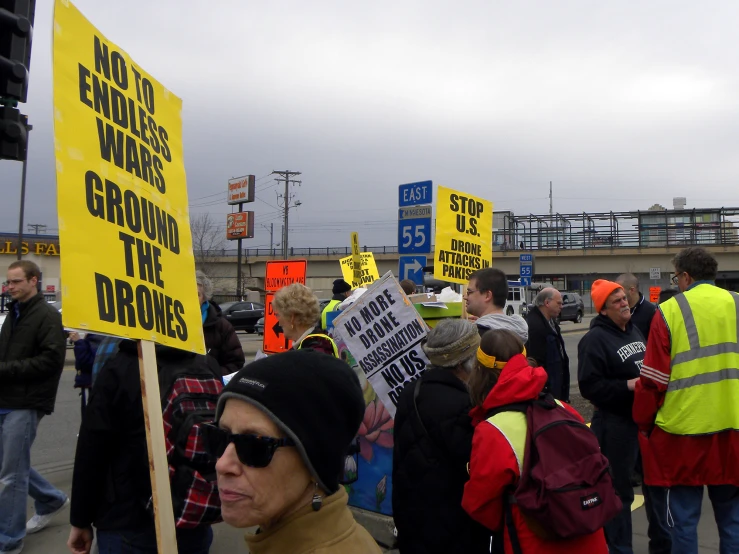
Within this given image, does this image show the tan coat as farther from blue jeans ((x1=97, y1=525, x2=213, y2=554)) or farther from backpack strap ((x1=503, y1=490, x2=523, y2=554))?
blue jeans ((x1=97, y1=525, x2=213, y2=554))

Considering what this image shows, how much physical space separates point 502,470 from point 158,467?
1.30 metres

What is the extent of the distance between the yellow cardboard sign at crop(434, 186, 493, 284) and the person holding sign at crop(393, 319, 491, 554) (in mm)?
4172

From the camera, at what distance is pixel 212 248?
62.2 meters

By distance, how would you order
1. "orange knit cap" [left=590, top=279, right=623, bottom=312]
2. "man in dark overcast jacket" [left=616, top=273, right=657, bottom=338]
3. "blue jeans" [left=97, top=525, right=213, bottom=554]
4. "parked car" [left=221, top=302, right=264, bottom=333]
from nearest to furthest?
"blue jeans" [left=97, top=525, right=213, bottom=554] < "orange knit cap" [left=590, top=279, right=623, bottom=312] < "man in dark overcast jacket" [left=616, top=273, right=657, bottom=338] < "parked car" [left=221, top=302, right=264, bottom=333]

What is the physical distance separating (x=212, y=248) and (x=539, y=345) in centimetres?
5893

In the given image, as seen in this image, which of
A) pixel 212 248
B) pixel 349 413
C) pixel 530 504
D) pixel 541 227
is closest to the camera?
pixel 349 413

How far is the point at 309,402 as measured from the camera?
166cm

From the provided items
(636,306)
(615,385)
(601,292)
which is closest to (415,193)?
(636,306)

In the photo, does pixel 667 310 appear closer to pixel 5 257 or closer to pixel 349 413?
pixel 349 413

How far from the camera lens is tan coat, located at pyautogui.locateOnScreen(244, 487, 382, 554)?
1.59m

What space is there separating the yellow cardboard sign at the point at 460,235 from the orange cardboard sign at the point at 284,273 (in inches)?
86.1

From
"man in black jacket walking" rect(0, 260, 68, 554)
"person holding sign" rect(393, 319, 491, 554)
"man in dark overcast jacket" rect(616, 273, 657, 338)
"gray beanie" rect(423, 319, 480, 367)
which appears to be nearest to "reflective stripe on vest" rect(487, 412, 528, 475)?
"person holding sign" rect(393, 319, 491, 554)

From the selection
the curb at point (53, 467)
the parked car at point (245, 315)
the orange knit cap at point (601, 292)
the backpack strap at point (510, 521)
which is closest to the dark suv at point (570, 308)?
the parked car at point (245, 315)

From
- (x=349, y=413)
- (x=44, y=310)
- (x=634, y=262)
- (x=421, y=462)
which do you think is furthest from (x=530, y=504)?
(x=634, y=262)
